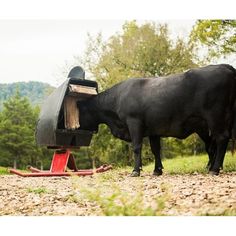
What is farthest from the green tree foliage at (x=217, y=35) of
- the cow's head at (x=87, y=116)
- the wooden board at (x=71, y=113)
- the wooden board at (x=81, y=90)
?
the wooden board at (x=71, y=113)

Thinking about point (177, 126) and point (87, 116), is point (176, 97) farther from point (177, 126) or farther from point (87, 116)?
point (87, 116)

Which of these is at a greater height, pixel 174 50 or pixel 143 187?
pixel 174 50

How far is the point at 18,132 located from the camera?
20.5 metres

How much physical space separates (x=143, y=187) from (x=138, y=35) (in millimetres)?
9823

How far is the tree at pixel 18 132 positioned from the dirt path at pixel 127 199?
7585mm

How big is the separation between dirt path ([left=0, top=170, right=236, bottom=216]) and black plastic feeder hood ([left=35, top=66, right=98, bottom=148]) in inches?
96.6

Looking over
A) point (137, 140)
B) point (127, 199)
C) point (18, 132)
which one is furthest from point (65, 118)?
point (18, 132)

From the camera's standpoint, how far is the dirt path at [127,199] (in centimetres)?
493

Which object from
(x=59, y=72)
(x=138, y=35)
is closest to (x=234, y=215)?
(x=138, y=35)

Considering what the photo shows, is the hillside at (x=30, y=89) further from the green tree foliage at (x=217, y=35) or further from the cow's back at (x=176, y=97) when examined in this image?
the green tree foliage at (x=217, y=35)

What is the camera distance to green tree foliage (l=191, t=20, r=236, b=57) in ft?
40.6

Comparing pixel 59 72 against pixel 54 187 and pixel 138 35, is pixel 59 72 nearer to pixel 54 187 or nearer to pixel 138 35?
pixel 138 35

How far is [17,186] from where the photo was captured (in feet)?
27.9

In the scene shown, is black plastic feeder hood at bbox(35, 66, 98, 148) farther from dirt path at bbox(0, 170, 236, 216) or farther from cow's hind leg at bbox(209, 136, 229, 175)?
cow's hind leg at bbox(209, 136, 229, 175)
